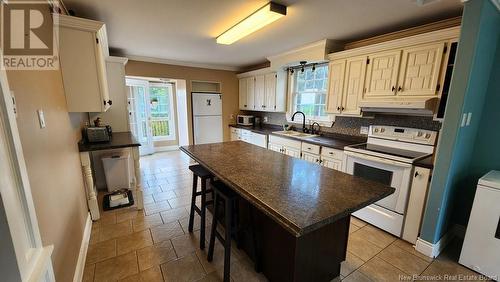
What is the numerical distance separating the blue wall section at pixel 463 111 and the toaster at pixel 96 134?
12.5ft

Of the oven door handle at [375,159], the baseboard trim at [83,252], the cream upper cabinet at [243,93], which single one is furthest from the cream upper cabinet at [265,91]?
the baseboard trim at [83,252]

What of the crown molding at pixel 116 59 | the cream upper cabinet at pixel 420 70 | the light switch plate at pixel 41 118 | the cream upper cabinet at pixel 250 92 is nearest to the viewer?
the light switch plate at pixel 41 118

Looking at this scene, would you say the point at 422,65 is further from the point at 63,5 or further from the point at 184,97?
the point at 184,97

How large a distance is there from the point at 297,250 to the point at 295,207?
1.51ft

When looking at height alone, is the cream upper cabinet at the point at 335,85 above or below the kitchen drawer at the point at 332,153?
above

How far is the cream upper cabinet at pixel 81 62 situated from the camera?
2062 mm

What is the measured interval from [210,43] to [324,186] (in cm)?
294

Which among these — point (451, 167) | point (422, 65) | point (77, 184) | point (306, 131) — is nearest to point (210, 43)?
point (306, 131)

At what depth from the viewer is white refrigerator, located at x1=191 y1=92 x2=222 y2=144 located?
17.0ft

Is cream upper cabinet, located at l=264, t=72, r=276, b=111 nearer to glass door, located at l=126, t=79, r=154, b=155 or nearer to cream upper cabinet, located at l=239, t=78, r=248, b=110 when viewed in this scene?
cream upper cabinet, located at l=239, t=78, r=248, b=110

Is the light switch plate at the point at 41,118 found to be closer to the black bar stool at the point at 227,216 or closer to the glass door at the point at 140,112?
the black bar stool at the point at 227,216

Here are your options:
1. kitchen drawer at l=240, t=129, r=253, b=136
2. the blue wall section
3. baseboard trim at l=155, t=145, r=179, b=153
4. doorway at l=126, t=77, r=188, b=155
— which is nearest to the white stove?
the blue wall section

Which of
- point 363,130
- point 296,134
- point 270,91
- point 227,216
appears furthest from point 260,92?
point 227,216

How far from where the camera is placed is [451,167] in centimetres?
187
